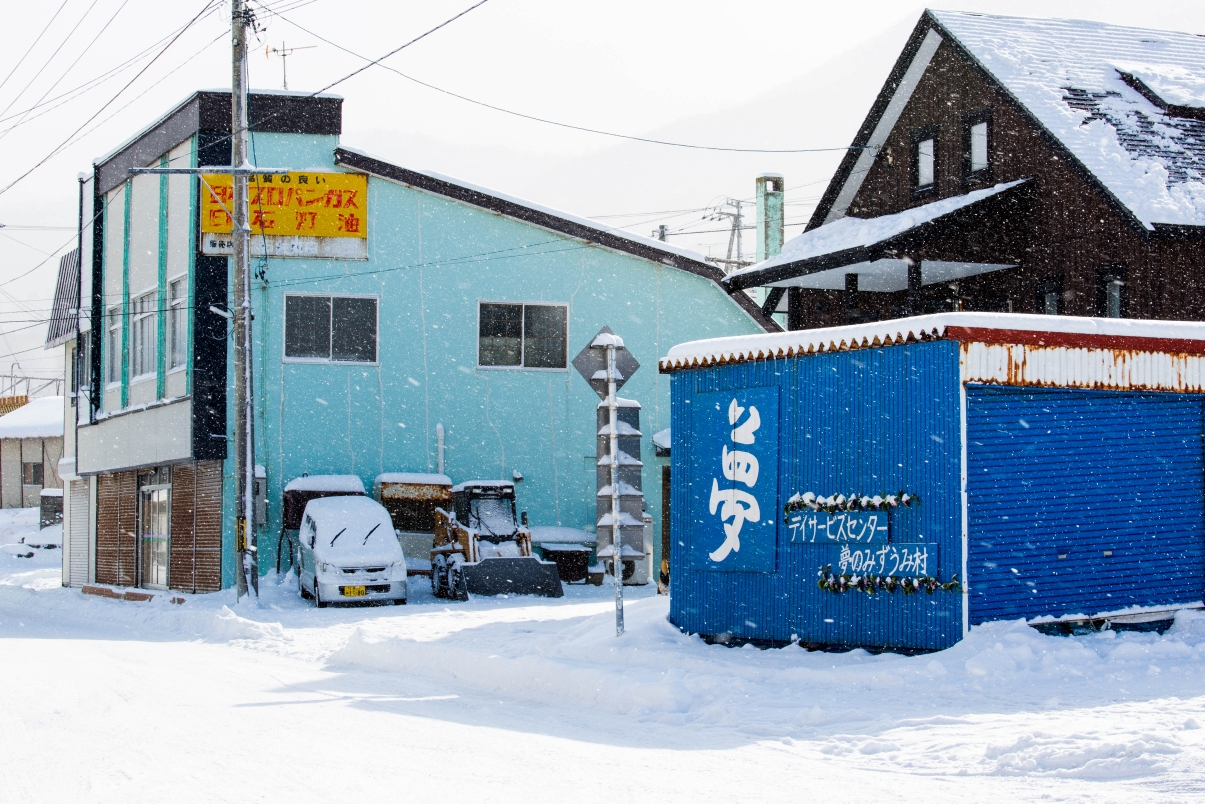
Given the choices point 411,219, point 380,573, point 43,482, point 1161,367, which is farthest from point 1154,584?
point 43,482

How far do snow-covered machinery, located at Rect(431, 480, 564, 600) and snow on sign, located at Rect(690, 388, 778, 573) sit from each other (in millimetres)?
8430

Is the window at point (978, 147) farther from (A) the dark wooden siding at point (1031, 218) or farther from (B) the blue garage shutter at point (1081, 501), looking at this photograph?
(B) the blue garage shutter at point (1081, 501)

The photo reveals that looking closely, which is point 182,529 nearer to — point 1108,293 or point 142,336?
point 142,336

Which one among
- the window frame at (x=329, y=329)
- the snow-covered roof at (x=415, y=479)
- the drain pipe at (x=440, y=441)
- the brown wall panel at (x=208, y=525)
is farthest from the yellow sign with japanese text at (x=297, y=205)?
the snow-covered roof at (x=415, y=479)

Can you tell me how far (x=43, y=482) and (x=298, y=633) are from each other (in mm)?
45934

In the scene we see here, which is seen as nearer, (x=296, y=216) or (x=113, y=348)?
(x=296, y=216)

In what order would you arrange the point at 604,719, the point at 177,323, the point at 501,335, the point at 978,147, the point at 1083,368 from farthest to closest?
the point at 501,335
the point at 177,323
the point at 978,147
the point at 1083,368
the point at 604,719

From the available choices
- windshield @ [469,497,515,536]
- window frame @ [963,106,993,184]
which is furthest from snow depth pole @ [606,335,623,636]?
window frame @ [963,106,993,184]

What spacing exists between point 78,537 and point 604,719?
29734 millimetres

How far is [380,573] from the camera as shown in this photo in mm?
21531

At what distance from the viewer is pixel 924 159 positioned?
23.7m

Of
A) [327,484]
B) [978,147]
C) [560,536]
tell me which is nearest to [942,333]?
[978,147]

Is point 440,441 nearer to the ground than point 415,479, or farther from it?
farther from it

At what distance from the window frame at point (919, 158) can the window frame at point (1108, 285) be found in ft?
13.8
